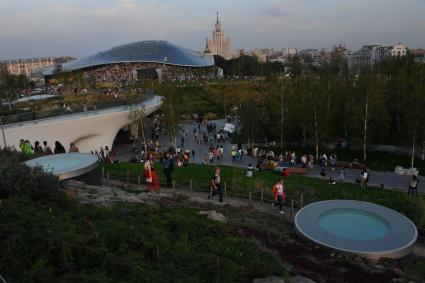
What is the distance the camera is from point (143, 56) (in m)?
82.8

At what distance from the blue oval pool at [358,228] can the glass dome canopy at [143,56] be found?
73.8 m

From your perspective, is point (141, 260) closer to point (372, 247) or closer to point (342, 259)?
point (342, 259)

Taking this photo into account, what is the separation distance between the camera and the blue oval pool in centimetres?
839

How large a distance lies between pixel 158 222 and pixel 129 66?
7911 cm

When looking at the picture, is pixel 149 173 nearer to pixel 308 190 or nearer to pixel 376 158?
pixel 308 190

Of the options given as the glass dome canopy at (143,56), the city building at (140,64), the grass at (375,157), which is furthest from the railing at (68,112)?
the glass dome canopy at (143,56)

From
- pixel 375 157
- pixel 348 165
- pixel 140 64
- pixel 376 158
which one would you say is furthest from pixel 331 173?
pixel 140 64

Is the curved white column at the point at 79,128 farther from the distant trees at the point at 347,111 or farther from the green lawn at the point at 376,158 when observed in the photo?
the green lawn at the point at 376,158

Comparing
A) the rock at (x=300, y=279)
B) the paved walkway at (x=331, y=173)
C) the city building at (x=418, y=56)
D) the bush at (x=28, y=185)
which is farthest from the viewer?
the city building at (x=418, y=56)

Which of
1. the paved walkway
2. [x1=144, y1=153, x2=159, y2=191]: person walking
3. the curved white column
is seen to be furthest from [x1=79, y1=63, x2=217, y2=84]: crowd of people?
[x1=144, y1=153, x2=159, y2=191]: person walking

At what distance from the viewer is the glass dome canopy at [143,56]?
269ft

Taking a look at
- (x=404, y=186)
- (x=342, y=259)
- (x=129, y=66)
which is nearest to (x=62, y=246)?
(x=342, y=259)

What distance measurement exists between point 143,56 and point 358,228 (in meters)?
78.0

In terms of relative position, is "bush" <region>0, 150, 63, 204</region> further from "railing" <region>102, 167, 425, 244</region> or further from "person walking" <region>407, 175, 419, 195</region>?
"person walking" <region>407, 175, 419, 195</region>
